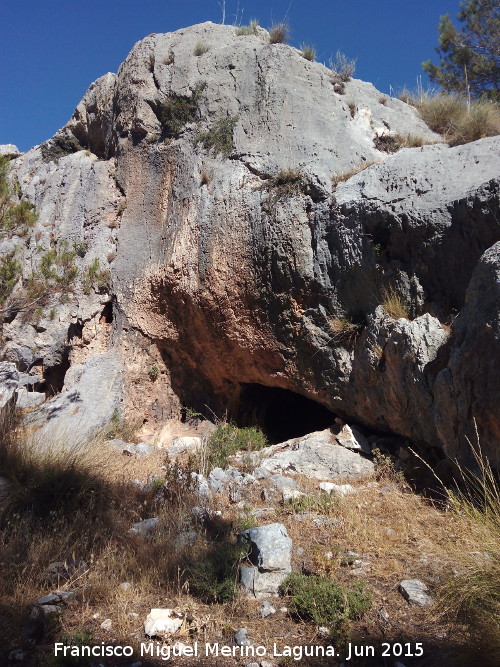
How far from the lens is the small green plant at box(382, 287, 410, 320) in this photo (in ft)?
18.8

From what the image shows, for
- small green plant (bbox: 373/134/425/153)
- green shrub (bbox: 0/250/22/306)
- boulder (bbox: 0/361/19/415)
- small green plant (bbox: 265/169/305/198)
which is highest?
small green plant (bbox: 373/134/425/153)

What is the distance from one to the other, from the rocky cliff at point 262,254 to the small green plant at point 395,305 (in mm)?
16

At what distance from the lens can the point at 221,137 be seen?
26.1 feet

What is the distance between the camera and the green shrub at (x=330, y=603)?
3.27 meters

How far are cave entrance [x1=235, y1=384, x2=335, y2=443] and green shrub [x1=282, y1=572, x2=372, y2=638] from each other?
4521 mm

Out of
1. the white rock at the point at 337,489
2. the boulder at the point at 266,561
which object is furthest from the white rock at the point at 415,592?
the white rock at the point at 337,489

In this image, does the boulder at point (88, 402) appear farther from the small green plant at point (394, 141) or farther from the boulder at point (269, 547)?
the small green plant at point (394, 141)

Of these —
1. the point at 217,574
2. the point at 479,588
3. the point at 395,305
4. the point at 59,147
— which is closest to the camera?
the point at 479,588

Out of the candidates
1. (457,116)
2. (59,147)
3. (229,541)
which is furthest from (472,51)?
(229,541)

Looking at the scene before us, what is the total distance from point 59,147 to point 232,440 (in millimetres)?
7105

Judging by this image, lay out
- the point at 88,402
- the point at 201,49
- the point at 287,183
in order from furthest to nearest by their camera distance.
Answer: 1. the point at 201,49
2. the point at 88,402
3. the point at 287,183

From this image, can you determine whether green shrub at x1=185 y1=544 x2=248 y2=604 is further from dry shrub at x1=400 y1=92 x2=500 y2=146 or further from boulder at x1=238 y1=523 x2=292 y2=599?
dry shrub at x1=400 y1=92 x2=500 y2=146

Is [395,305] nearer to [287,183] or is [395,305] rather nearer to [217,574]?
[287,183]

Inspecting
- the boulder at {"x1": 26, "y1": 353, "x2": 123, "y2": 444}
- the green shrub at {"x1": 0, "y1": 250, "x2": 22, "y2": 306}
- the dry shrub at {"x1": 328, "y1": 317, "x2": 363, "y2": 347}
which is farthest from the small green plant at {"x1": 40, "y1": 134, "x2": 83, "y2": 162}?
the dry shrub at {"x1": 328, "y1": 317, "x2": 363, "y2": 347}
